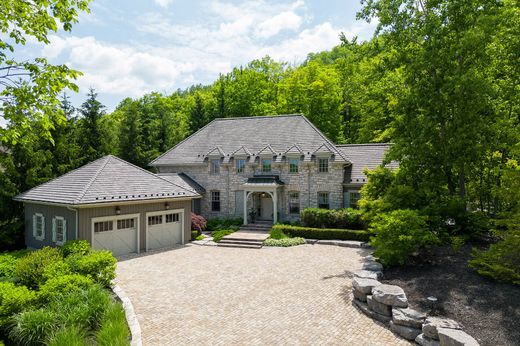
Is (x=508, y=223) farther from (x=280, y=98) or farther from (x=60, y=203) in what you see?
(x=280, y=98)

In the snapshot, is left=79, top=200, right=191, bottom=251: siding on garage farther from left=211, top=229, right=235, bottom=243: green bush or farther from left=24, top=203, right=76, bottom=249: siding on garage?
left=211, top=229, right=235, bottom=243: green bush

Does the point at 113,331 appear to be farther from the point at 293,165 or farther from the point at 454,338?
the point at 293,165

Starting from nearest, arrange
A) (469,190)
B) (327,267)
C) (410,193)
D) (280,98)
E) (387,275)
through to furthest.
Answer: (387,275) → (410,193) → (327,267) → (469,190) → (280,98)

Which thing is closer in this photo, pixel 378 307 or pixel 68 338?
pixel 68 338

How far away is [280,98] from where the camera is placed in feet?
144

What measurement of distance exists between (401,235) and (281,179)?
14848 mm

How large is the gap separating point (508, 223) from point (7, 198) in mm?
23798

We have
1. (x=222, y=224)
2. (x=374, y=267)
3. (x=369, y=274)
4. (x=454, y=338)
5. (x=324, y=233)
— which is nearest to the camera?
(x=454, y=338)

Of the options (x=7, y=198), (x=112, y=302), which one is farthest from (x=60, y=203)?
(x=112, y=302)

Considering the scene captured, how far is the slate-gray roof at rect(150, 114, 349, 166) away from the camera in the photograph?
26062 millimetres

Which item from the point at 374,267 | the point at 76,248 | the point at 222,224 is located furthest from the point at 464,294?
the point at 222,224

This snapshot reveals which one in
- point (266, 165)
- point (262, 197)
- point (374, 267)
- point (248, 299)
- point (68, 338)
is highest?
point (266, 165)

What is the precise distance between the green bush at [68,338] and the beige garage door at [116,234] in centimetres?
953

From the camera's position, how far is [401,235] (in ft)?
37.4
